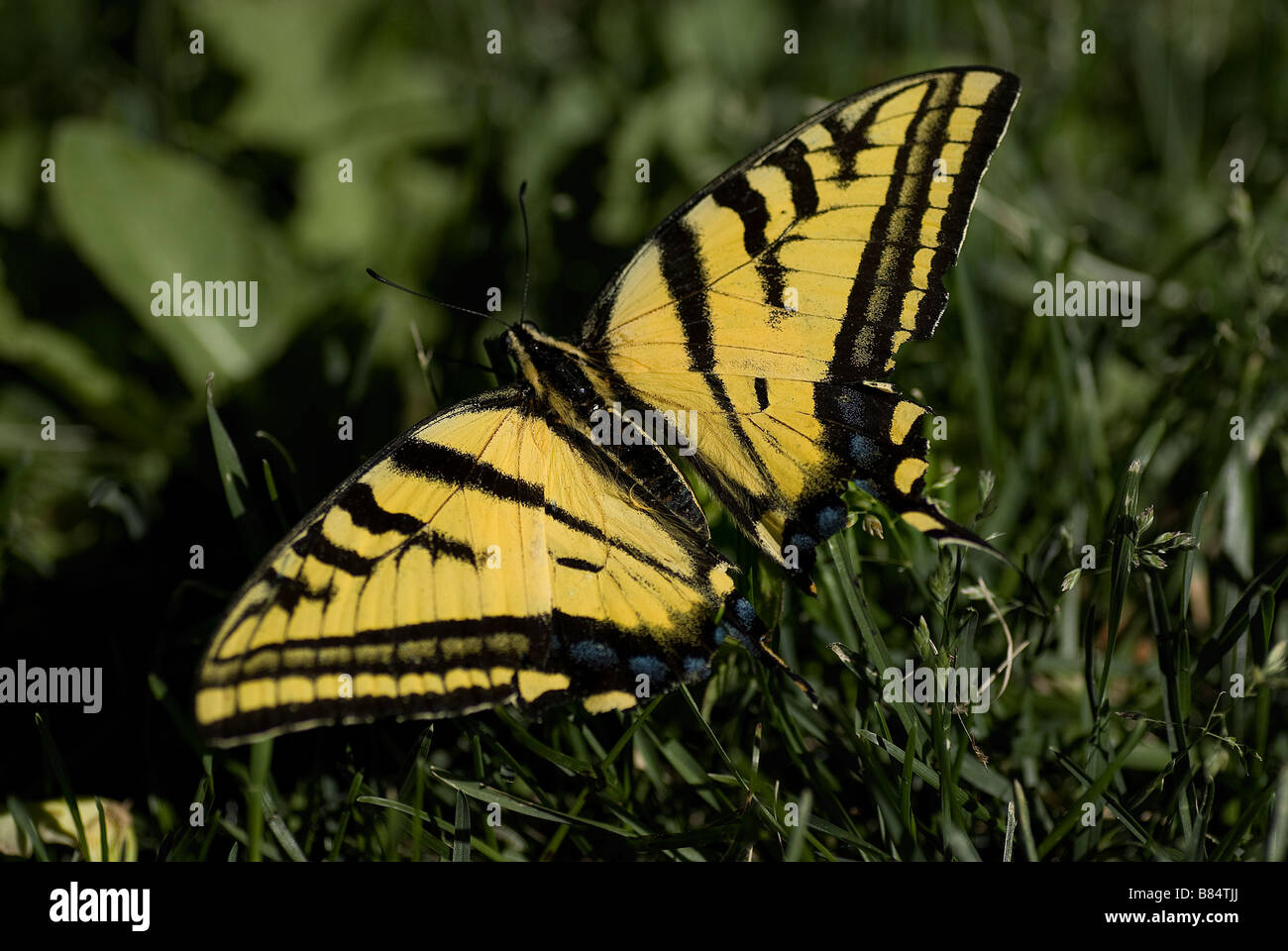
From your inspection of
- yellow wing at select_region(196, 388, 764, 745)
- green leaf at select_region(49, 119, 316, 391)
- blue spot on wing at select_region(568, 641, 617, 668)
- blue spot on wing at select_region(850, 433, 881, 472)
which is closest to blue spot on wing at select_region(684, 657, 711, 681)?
yellow wing at select_region(196, 388, 764, 745)

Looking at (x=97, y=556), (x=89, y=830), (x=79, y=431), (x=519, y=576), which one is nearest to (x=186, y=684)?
(x=89, y=830)

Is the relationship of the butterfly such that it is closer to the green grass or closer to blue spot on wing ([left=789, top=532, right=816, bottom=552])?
blue spot on wing ([left=789, top=532, right=816, bottom=552])

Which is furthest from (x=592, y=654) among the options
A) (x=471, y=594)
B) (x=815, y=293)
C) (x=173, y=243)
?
(x=173, y=243)

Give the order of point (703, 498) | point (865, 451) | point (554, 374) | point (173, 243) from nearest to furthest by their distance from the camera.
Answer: point (865, 451)
point (554, 374)
point (703, 498)
point (173, 243)

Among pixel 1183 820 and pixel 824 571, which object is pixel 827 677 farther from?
pixel 1183 820

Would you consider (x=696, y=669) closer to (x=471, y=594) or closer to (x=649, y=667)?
(x=649, y=667)
